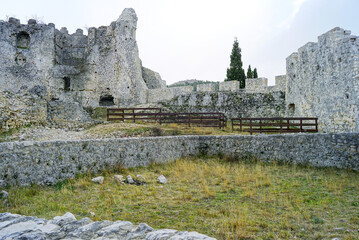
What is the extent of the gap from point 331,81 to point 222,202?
1193cm

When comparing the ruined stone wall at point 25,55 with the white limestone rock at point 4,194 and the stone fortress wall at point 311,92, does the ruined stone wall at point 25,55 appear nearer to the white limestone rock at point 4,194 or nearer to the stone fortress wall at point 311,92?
the stone fortress wall at point 311,92

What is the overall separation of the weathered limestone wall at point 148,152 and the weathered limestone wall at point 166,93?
14.6 metres

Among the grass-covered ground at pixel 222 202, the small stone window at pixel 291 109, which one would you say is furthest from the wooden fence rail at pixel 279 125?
the small stone window at pixel 291 109

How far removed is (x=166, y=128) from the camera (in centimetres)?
1798

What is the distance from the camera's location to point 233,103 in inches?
1022

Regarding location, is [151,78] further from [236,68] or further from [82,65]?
[236,68]

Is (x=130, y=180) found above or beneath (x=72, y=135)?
beneath

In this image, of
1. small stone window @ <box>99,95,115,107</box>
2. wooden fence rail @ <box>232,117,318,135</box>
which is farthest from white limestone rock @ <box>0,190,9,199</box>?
small stone window @ <box>99,95,115,107</box>

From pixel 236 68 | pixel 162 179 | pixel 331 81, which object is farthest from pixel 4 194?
pixel 236 68

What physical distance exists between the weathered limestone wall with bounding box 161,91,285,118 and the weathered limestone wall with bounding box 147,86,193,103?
5.06 ft

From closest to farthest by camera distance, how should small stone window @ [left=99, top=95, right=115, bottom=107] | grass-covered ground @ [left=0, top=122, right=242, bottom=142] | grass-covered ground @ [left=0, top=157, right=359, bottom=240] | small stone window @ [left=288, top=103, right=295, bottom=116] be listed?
grass-covered ground @ [left=0, top=157, right=359, bottom=240] < grass-covered ground @ [left=0, top=122, right=242, bottom=142] < small stone window @ [left=288, top=103, right=295, bottom=116] < small stone window @ [left=99, top=95, right=115, bottom=107]

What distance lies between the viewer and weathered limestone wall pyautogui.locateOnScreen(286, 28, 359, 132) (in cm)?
1373

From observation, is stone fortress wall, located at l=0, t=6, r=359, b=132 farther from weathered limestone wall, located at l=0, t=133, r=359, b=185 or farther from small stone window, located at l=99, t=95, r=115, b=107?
weathered limestone wall, located at l=0, t=133, r=359, b=185

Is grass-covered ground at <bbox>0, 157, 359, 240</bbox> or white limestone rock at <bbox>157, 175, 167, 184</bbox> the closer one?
grass-covered ground at <bbox>0, 157, 359, 240</bbox>
